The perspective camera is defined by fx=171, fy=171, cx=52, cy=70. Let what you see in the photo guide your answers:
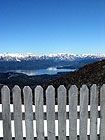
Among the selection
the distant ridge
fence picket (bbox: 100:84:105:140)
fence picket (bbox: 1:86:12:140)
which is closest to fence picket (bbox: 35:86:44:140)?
fence picket (bbox: 1:86:12:140)

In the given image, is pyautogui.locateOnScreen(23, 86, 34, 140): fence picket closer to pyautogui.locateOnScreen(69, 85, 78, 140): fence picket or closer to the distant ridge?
pyautogui.locateOnScreen(69, 85, 78, 140): fence picket

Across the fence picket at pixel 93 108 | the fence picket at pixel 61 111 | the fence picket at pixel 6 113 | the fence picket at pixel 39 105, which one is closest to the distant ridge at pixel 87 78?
the fence picket at pixel 93 108

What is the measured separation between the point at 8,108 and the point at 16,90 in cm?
50

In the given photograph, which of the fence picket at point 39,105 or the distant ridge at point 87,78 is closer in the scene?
the fence picket at point 39,105

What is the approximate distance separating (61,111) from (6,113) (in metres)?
1.37

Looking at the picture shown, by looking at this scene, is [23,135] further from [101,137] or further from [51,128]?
[101,137]

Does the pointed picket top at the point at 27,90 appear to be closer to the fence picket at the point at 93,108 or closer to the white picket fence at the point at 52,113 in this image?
the white picket fence at the point at 52,113

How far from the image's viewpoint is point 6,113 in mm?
4258

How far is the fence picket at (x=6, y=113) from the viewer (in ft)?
13.7

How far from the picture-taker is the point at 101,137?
461 centimetres

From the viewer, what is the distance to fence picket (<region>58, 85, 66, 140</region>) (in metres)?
4.24

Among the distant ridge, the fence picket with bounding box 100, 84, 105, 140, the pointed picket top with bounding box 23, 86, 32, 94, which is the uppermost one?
the distant ridge

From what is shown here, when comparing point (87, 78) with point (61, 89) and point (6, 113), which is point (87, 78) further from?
point (6, 113)

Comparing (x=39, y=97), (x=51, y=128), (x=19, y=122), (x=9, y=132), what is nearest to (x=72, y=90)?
(x=39, y=97)
